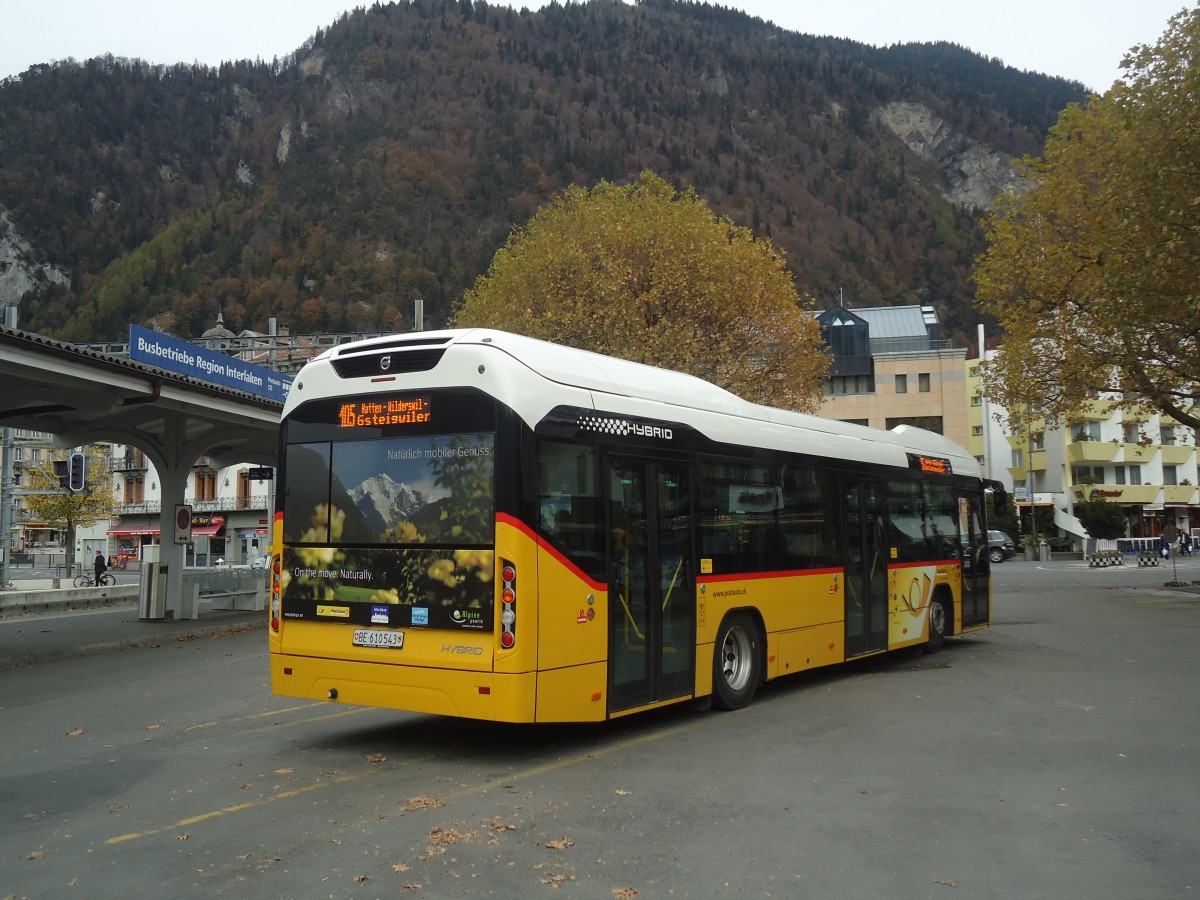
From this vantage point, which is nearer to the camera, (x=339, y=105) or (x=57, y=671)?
(x=57, y=671)

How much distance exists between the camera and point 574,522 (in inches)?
316

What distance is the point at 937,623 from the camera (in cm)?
1460

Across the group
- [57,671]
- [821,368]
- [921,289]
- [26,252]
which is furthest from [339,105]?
[57,671]

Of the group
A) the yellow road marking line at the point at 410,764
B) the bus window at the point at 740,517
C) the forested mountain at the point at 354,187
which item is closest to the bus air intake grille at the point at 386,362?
the bus window at the point at 740,517

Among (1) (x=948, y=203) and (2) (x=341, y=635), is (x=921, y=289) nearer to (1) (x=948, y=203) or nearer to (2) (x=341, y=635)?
(1) (x=948, y=203)

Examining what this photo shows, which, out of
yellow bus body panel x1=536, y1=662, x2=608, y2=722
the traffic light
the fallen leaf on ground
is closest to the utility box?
the traffic light

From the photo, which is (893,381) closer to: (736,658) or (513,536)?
(736,658)

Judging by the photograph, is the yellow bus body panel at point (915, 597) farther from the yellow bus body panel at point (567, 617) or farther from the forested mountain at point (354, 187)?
the forested mountain at point (354, 187)

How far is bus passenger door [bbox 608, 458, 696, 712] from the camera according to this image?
835 centimetres

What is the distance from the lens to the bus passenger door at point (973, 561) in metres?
15.3

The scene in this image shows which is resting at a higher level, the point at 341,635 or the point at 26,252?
the point at 26,252

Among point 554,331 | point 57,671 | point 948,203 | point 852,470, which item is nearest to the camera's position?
point 852,470

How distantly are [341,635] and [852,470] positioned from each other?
6.51m

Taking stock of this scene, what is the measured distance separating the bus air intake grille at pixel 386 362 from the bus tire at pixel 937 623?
29.3 ft
